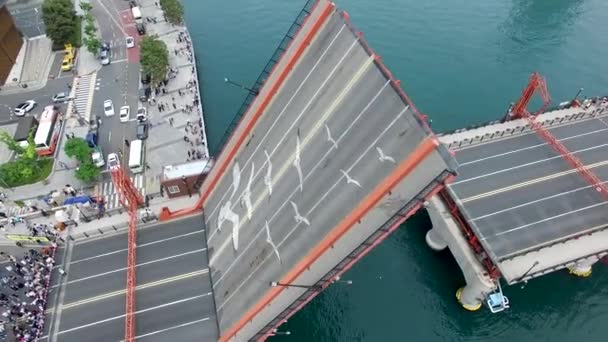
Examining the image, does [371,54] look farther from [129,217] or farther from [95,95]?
[95,95]

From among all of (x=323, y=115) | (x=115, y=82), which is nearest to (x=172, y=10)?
(x=115, y=82)

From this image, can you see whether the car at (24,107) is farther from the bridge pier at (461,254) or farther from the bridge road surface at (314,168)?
the bridge pier at (461,254)

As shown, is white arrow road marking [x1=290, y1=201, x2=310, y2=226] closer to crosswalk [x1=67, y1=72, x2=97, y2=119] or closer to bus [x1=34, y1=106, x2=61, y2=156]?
bus [x1=34, y1=106, x2=61, y2=156]

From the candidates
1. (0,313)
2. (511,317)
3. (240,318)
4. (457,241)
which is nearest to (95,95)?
(0,313)

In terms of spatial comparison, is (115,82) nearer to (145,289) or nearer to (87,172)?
(87,172)

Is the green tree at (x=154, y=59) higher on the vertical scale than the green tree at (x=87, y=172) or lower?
higher

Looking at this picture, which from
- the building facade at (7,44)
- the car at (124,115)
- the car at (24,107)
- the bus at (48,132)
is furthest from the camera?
the building facade at (7,44)

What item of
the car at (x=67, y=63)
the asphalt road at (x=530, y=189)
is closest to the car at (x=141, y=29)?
the car at (x=67, y=63)

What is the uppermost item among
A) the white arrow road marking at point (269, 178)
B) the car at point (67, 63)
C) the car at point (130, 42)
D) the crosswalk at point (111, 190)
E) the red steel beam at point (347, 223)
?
the car at point (130, 42)
